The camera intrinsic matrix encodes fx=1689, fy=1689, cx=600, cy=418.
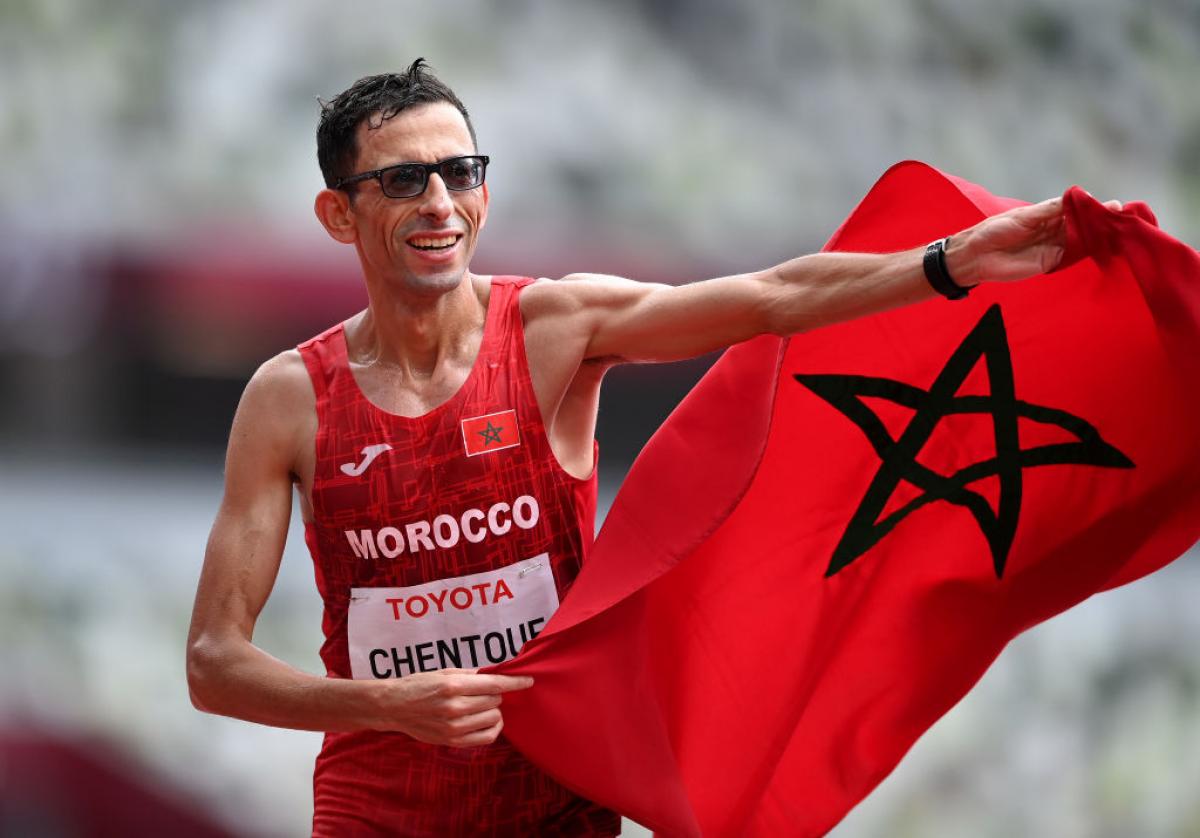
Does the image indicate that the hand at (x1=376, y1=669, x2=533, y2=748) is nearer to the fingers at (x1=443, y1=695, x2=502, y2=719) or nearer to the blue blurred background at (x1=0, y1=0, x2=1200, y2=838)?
the fingers at (x1=443, y1=695, x2=502, y2=719)

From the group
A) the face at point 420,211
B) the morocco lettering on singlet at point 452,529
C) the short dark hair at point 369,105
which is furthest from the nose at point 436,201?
the morocco lettering on singlet at point 452,529

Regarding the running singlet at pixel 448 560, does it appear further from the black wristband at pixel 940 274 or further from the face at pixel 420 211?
the black wristband at pixel 940 274

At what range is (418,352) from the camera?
2.99 meters

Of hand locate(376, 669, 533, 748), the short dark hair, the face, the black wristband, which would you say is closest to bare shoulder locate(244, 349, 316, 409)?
the face

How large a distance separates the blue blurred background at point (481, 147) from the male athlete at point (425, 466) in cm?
373

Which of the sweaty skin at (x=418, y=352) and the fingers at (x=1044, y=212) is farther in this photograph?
the sweaty skin at (x=418, y=352)

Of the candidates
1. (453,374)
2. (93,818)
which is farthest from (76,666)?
(453,374)

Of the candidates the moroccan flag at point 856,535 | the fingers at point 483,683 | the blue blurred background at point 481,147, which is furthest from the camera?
the blue blurred background at point 481,147

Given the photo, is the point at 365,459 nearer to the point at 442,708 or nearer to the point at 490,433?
the point at 490,433

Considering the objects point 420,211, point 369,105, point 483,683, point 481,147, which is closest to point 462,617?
point 483,683

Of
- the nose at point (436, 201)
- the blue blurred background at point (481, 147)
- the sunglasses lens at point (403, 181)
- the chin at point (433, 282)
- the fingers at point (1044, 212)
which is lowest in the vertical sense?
the fingers at point (1044, 212)

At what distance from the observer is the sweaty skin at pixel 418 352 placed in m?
2.65

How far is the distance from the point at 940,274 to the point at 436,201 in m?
0.88

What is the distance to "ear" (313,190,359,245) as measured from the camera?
9.80 ft
